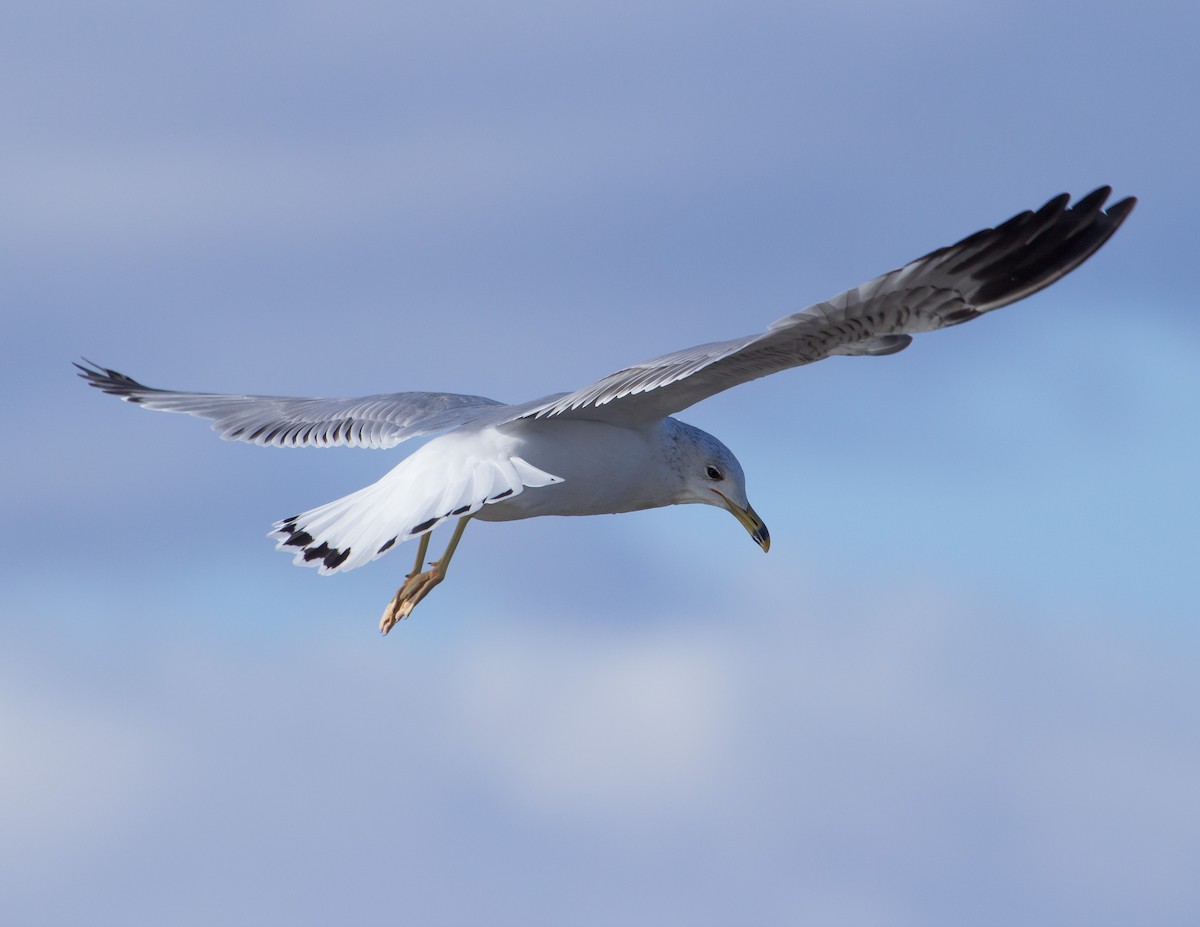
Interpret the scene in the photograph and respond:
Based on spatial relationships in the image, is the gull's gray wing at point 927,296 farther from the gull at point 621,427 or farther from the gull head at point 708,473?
the gull head at point 708,473

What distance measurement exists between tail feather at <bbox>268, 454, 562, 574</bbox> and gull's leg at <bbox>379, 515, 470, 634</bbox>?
0.95m

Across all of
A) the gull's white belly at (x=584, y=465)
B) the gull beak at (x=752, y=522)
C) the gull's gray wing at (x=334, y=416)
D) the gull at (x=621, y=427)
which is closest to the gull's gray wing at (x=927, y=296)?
the gull at (x=621, y=427)

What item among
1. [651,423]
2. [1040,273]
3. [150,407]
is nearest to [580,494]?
[651,423]

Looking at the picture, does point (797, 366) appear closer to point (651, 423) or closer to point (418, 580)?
point (651, 423)

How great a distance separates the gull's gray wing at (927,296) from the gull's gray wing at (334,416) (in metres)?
1.77

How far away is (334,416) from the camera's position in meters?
10.3

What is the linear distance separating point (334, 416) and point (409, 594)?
1.43 metres

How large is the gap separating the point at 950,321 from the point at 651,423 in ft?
6.16

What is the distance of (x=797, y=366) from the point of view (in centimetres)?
823

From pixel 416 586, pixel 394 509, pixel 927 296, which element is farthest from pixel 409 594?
pixel 927 296

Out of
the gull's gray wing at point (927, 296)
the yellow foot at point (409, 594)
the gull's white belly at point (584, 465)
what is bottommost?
the yellow foot at point (409, 594)

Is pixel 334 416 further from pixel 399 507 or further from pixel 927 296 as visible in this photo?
pixel 927 296

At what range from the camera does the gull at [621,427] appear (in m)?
7.55

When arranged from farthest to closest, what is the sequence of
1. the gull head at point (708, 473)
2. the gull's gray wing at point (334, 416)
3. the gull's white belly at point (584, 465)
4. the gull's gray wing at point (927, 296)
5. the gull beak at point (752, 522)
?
the gull's gray wing at point (334, 416), the gull beak at point (752, 522), the gull head at point (708, 473), the gull's white belly at point (584, 465), the gull's gray wing at point (927, 296)
